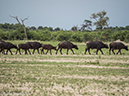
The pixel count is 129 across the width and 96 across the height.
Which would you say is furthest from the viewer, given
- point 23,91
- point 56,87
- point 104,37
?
point 104,37

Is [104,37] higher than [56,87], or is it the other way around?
[104,37]

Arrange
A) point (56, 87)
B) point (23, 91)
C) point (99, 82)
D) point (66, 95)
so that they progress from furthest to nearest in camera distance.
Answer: point (99, 82)
point (56, 87)
point (23, 91)
point (66, 95)

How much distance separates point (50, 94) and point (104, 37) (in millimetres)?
62154

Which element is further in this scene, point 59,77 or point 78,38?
point 78,38

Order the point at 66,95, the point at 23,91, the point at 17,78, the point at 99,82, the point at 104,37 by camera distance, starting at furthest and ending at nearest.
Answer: the point at 104,37, the point at 17,78, the point at 99,82, the point at 23,91, the point at 66,95

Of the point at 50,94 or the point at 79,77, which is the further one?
the point at 79,77

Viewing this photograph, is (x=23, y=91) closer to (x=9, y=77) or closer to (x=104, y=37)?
(x=9, y=77)

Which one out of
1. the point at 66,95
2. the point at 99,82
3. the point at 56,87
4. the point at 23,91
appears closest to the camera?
the point at 66,95

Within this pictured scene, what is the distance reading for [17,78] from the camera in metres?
11.1

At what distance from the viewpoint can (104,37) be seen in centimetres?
6912

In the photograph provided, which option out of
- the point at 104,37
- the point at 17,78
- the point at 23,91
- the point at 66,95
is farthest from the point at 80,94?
the point at 104,37

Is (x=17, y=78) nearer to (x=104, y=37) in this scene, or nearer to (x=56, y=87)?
(x=56, y=87)

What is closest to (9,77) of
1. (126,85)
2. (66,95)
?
(66,95)

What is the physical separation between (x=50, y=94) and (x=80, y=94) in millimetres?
1006
